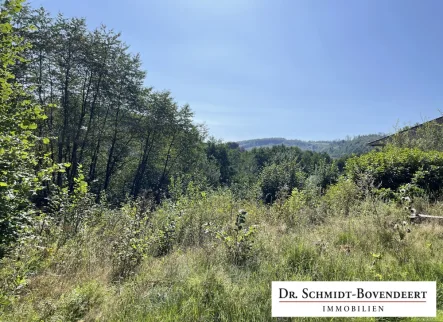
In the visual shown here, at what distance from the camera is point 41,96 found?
16.7m

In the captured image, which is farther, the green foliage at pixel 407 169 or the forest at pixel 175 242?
the green foliage at pixel 407 169

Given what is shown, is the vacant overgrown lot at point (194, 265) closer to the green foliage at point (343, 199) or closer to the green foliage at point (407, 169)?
the green foliage at point (343, 199)

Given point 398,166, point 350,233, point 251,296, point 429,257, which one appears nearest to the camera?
point 251,296

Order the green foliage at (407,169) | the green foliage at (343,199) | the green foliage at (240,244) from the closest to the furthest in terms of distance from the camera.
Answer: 1. the green foliage at (240,244)
2. the green foliage at (343,199)
3. the green foliage at (407,169)

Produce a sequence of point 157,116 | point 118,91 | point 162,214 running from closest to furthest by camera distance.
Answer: point 162,214, point 118,91, point 157,116

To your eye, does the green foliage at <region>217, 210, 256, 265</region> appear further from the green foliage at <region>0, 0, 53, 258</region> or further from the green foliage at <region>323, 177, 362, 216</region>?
the green foliage at <region>323, 177, 362, 216</region>

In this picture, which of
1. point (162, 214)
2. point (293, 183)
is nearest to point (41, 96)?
point (162, 214)

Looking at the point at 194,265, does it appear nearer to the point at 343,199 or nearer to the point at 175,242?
the point at 175,242

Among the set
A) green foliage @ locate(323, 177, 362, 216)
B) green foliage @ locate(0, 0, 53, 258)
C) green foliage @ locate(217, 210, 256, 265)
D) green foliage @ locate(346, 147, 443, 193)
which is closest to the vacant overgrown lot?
green foliage @ locate(217, 210, 256, 265)

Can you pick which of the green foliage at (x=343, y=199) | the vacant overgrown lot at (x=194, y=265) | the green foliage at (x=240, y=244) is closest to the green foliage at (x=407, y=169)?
the green foliage at (x=343, y=199)

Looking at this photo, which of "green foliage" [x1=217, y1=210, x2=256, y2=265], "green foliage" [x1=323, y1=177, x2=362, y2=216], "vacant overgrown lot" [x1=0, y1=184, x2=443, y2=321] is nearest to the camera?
"vacant overgrown lot" [x1=0, y1=184, x2=443, y2=321]

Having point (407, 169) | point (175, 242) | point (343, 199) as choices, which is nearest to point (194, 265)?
point (175, 242)

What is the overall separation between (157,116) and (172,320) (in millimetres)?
21041

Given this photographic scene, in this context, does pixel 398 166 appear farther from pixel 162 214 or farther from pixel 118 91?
pixel 118 91
